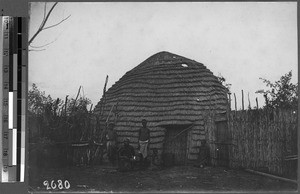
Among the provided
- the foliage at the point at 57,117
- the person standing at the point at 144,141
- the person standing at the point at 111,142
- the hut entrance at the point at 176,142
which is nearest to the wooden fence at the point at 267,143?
the hut entrance at the point at 176,142

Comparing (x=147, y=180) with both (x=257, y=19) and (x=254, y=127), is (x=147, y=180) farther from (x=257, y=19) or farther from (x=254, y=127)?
(x=257, y=19)

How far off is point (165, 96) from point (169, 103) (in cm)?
11

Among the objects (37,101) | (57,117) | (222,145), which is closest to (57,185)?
(57,117)

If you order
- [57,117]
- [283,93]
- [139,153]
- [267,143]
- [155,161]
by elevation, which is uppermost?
[283,93]

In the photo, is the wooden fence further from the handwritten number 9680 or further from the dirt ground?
the handwritten number 9680

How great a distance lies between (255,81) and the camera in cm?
989

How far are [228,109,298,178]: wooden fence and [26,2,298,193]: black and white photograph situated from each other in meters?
0.01

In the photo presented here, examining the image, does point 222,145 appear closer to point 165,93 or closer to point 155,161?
point 155,161

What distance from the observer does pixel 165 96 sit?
992cm

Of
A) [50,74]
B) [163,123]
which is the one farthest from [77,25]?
[163,123]

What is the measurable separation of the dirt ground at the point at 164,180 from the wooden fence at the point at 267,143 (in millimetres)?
154

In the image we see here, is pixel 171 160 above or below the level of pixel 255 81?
below

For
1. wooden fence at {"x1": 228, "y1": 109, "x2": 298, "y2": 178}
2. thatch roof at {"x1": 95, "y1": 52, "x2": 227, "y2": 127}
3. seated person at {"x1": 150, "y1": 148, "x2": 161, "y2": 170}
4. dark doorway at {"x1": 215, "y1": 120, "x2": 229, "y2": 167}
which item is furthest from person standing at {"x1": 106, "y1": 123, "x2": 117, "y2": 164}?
wooden fence at {"x1": 228, "y1": 109, "x2": 298, "y2": 178}

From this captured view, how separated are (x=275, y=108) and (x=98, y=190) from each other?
2580mm
